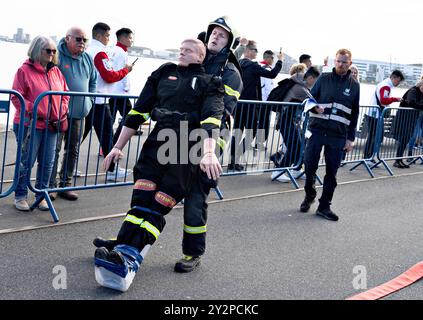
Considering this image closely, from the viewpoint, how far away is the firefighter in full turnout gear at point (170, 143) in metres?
3.93

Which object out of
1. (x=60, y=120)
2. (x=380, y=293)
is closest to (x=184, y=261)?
(x=380, y=293)

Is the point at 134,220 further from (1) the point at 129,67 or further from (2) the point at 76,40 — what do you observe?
(1) the point at 129,67

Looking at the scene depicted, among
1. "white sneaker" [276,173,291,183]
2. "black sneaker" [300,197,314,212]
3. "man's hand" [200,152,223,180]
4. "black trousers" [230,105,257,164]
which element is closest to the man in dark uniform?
"black sneaker" [300,197,314,212]

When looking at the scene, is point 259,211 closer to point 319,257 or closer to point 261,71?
point 319,257

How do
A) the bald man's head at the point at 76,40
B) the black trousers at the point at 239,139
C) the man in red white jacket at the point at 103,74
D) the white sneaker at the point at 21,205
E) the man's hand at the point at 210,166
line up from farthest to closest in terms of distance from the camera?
the black trousers at the point at 239,139, the man in red white jacket at the point at 103,74, the bald man's head at the point at 76,40, the white sneaker at the point at 21,205, the man's hand at the point at 210,166

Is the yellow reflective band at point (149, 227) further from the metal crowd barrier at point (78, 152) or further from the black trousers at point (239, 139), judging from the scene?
the black trousers at point (239, 139)

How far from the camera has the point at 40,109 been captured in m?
Answer: 5.37

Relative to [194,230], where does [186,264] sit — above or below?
below

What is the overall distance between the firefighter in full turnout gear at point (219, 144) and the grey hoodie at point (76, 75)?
205 cm

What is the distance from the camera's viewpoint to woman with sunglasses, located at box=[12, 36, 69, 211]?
535cm

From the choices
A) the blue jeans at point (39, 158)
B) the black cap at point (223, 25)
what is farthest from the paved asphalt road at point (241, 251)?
the black cap at point (223, 25)

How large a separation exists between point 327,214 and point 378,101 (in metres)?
4.79

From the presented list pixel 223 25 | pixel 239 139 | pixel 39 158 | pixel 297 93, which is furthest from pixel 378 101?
pixel 39 158

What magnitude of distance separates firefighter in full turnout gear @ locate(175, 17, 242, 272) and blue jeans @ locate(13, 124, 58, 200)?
1956 mm
